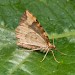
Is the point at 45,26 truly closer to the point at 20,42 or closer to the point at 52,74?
the point at 20,42

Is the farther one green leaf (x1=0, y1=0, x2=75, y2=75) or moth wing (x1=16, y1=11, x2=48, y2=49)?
moth wing (x1=16, y1=11, x2=48, y2=49)

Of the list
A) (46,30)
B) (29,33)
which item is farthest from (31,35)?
(46,30)

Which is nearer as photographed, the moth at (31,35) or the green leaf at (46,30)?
the green leaf at (46,30)

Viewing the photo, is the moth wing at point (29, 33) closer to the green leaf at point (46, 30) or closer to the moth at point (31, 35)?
the moth at point (31, 35)

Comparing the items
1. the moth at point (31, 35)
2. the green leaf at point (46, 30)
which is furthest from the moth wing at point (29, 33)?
the green leaf at point (46, 30)

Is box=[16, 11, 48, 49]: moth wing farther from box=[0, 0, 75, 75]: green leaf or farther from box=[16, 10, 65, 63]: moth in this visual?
box=[0, 0, 75, 75]: green leaf

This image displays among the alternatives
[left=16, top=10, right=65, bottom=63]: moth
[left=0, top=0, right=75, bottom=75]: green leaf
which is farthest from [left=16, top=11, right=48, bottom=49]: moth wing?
[left=0, top=0, right=75, bottom=75]: green leaf
